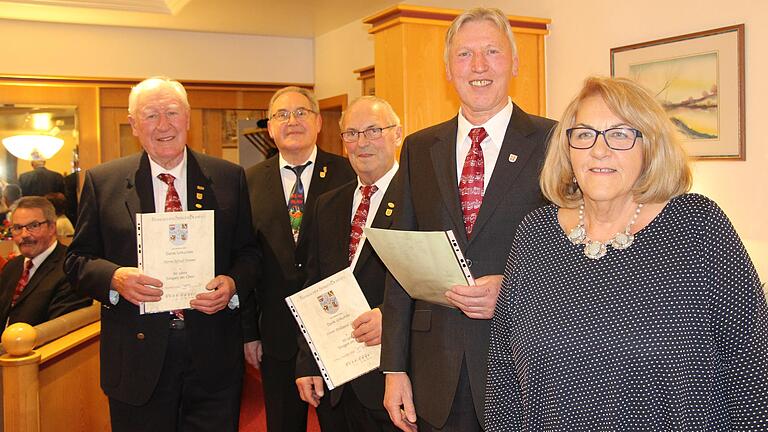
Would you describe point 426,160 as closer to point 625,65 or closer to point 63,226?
point 625,65

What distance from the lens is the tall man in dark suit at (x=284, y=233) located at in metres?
3.26

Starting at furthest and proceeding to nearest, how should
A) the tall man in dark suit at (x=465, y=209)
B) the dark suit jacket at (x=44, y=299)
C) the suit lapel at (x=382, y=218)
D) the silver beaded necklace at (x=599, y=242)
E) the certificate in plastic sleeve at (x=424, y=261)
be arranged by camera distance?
the dark suit jacket at (x=44, y=299) → the suit lapel at (x=382, y=218) → the tall man in dark suit at (x=465, y=209) → the certificate in plastic sleeve at (x=424, y=261) → the silver beaded necklace at (x=599, y=242)

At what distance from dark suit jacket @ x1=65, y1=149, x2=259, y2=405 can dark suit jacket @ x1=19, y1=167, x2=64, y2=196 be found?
506cm

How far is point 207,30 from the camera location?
7.94 metres

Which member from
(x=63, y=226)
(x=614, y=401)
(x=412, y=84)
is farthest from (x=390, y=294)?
(x=63, y=226)

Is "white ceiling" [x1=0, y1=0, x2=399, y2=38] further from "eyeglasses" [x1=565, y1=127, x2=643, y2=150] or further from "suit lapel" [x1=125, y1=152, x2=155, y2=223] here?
"eyeglasses" [x1=565, y1=127, x2=643, y2=150]

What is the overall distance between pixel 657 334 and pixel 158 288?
1804 mm

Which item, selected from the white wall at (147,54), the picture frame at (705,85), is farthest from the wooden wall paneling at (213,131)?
the picture frame at (705,85)

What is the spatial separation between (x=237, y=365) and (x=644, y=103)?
6.45 feet

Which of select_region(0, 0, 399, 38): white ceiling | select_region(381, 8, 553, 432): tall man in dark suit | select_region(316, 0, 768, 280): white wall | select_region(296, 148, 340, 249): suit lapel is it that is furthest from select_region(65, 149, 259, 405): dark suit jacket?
select_region(0, 0, 399, 38): white ceiling

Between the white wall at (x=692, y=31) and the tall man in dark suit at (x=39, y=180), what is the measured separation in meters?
4.97

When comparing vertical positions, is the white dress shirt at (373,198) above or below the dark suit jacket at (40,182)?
below

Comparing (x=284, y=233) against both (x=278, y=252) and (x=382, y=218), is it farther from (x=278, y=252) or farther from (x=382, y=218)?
(x=382, y=218)

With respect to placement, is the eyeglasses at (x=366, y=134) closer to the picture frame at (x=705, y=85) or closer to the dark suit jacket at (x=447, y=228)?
the dark suit jacket at (x=447, y=228)
